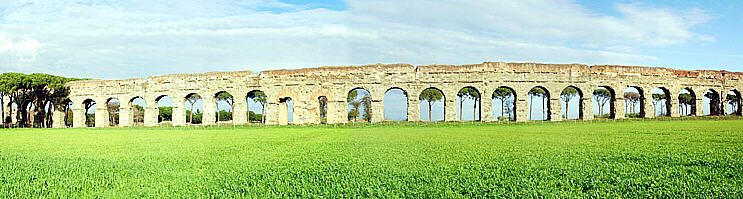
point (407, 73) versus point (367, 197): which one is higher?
point (407, 73)

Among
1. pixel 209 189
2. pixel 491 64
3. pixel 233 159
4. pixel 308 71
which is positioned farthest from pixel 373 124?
pixel 209 189

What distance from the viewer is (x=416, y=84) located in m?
22.9

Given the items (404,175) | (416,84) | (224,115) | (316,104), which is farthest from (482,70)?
(224,115)

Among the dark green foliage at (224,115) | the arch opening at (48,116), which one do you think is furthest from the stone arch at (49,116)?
the dark green foliage at (224,115)

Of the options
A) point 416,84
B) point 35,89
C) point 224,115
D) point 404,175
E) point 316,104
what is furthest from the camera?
point 224,115

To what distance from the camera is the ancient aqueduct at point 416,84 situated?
75.2 ft

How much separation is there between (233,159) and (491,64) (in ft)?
62.3

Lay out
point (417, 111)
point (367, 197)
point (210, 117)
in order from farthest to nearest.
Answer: point (210, 117)
point (417, 111)
point (367, 197)

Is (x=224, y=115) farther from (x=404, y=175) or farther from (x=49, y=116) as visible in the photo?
(x=404, y=175)

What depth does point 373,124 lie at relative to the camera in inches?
832

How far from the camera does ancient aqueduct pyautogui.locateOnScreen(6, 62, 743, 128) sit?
75.2 ft

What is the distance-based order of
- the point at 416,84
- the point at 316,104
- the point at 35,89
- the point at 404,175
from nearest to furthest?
the point at 404,175 < the point at 416,84 < the point at 316,104 < the point at 35,89

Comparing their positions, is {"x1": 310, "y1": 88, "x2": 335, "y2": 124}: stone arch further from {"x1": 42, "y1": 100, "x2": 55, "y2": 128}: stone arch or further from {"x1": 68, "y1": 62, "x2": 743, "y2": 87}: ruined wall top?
{"x1": 42, "y1": 100, "x2": 55, "y2": 128}: stone arch

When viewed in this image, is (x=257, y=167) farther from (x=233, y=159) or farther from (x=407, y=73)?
(x=407, y=73)
